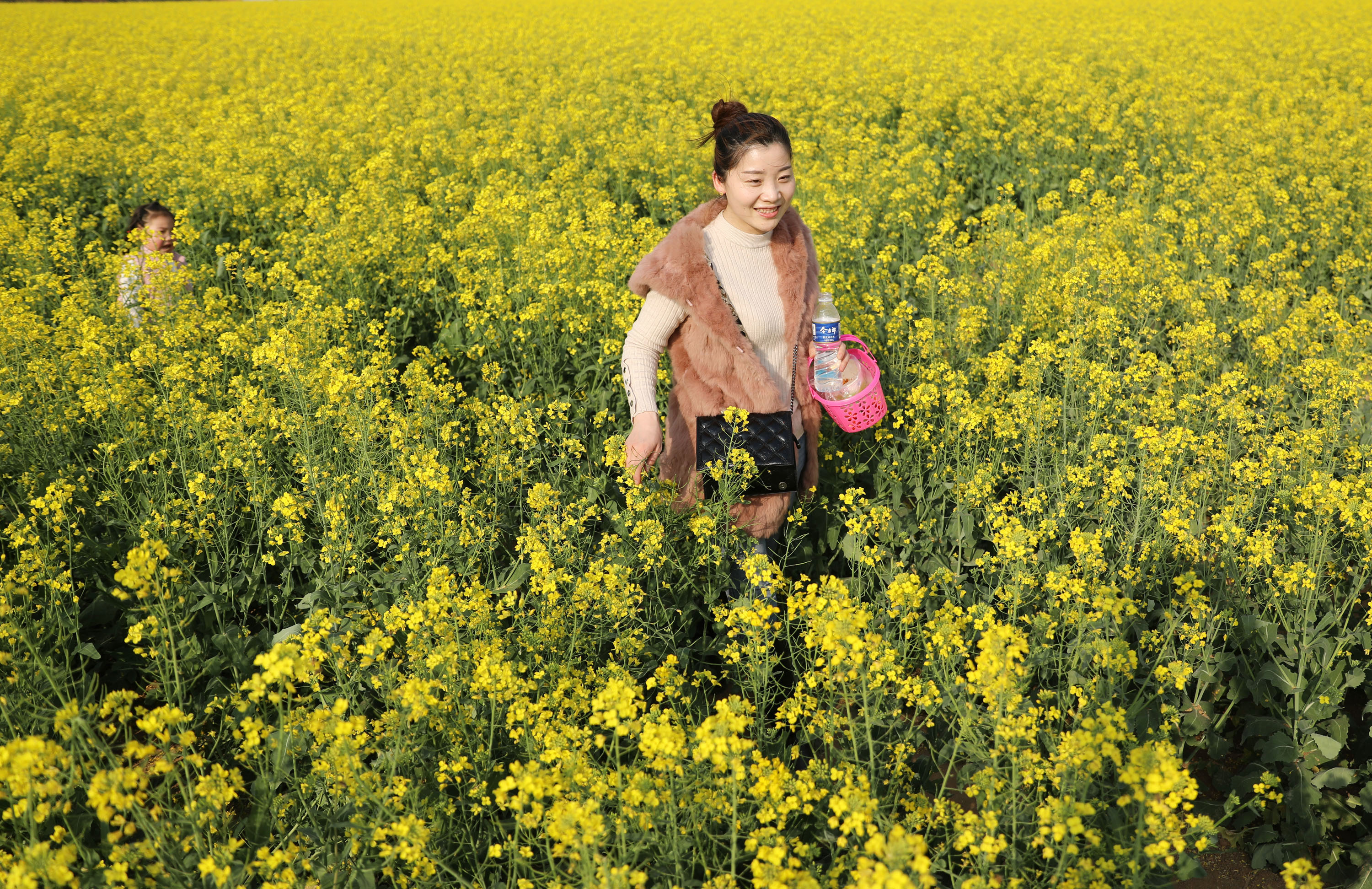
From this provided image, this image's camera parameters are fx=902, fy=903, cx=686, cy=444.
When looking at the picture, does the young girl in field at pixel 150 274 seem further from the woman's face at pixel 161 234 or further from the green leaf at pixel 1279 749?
the green leaf at pixel 1279 749

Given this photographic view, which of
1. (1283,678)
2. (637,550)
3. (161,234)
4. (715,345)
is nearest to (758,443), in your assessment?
(715,345)

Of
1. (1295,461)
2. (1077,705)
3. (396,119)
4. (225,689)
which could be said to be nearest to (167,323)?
(225,689)

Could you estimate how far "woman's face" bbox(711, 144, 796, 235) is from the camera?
3.01 meters

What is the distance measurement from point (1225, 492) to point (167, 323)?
521 cm

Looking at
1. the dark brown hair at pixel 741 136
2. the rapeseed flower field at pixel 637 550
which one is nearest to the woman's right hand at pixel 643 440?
the rapeseed flower field at pixel 637 550

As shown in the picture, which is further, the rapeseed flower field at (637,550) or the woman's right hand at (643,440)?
the woman's right hand at (643,440)

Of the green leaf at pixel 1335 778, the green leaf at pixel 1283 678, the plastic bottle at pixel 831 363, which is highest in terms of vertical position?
the plastic bottle at pixel 831 363

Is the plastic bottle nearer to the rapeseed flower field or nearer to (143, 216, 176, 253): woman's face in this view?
the rapeseed flower field

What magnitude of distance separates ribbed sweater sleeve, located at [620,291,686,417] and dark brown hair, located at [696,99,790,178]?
1.63 ft

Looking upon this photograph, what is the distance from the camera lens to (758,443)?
10.6 feet

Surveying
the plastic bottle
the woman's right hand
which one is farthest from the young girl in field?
the plastic bottle

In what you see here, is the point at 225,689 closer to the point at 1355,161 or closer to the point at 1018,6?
the point at 1355,161

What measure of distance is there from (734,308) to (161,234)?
16.5ft

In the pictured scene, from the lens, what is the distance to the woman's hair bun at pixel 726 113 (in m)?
3.17
